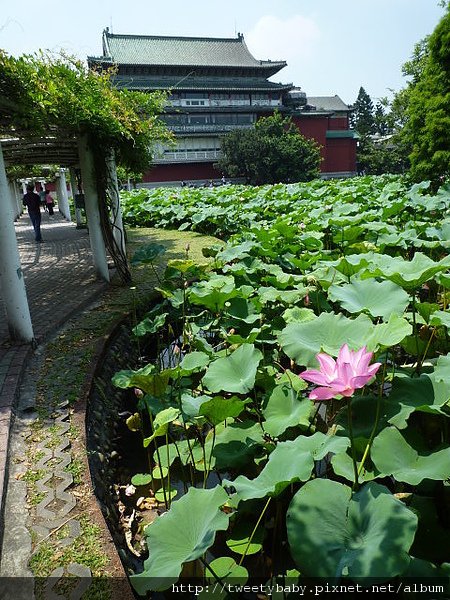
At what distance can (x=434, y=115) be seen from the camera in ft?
31.3

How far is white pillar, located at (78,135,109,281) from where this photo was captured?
516 cm

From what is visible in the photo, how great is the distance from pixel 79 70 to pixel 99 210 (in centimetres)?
153

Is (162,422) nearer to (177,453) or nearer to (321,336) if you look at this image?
(177,453)

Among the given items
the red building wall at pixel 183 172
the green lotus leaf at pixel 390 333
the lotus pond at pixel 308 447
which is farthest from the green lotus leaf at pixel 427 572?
the red building wall at pixel 183 172

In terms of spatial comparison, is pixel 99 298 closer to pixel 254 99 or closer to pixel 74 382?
pixel 74 382

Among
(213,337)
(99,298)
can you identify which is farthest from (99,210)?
(213,337)

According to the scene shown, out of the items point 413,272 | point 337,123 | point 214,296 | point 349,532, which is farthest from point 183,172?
point 349,532

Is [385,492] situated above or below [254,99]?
below

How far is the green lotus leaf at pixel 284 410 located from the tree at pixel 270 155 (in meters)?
27.0

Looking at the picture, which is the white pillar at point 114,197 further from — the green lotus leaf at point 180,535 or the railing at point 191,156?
the railing at point 191,156

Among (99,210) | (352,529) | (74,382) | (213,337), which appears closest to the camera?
(352,529)

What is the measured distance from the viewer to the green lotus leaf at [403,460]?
1316mm

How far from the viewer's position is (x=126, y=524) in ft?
7.03

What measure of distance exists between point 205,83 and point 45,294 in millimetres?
32041
